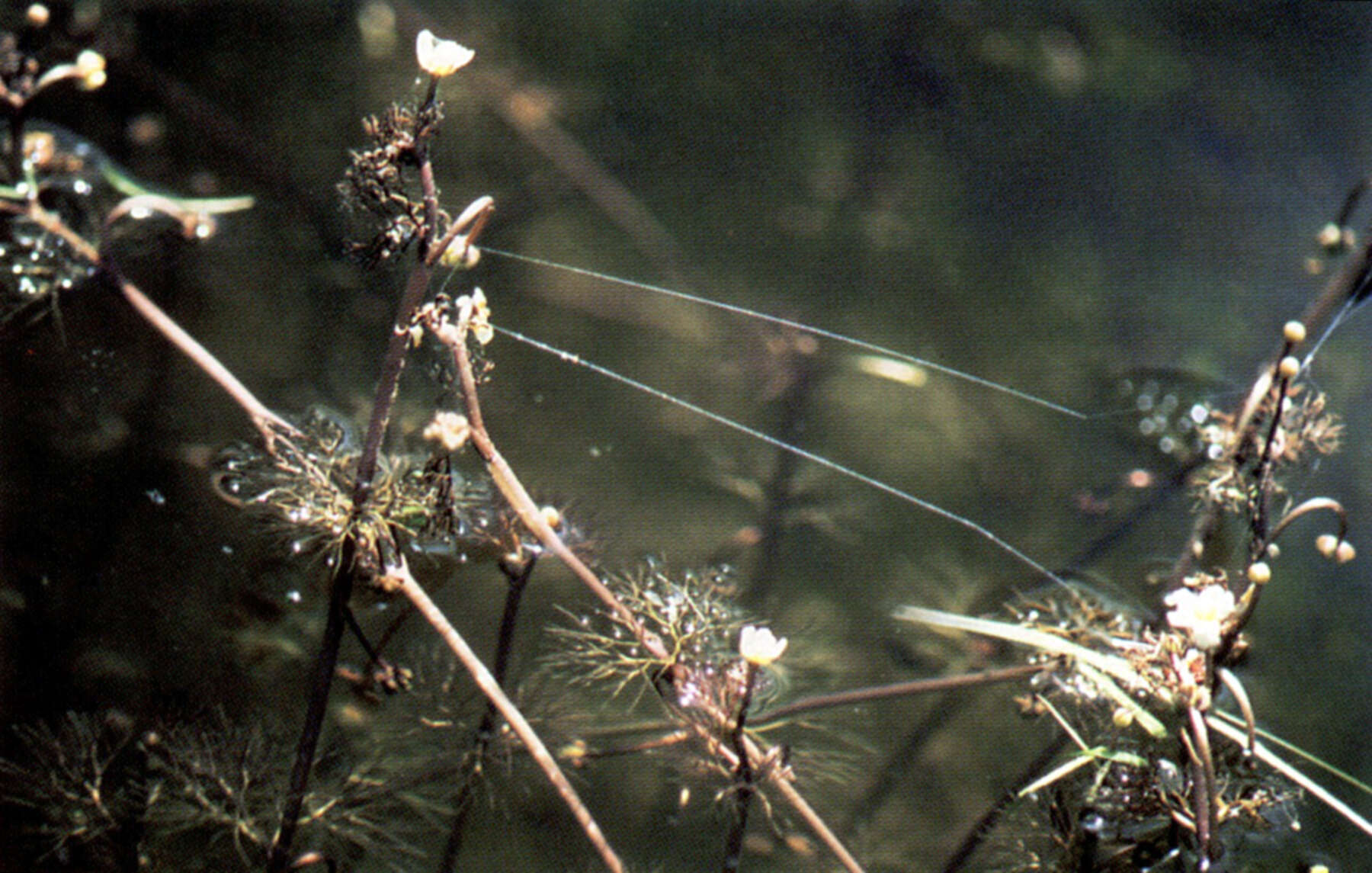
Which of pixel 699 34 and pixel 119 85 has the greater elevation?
pixel 699 34

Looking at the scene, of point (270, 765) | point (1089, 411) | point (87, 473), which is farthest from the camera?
point (1089, 411)

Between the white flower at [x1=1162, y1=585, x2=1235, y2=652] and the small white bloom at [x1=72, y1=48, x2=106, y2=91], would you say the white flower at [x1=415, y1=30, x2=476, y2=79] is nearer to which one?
the small white bloom at [x1=72, y1=48, x2=106, y2=91]

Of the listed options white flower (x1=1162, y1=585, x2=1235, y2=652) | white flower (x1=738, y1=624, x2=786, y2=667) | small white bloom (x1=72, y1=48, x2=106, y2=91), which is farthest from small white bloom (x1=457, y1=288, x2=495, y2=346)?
white flower (x1=1162, y1=585, x2=1235, y2=652)

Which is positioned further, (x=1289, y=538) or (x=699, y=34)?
(x=699, y=34)

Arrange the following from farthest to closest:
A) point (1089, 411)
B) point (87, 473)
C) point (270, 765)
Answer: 1. point (1089, 411)
2. point (87, 473)
3. point (270, 765)

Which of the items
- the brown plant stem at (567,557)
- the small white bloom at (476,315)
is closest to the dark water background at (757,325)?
the brown plant stem at (567,557)

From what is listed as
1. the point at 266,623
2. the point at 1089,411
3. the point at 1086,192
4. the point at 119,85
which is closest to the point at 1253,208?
the point at 1086,192

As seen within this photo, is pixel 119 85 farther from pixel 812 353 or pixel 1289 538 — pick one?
pixel 1289 538

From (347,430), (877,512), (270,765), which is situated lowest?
(270,765)
